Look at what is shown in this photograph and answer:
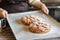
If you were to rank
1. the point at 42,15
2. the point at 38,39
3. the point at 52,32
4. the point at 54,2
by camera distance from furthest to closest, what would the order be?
the point at 54,2 < the point at 42,15 < the point at 52,32 < the point at 38,39

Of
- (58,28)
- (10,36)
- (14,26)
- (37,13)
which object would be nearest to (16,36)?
(10,36)

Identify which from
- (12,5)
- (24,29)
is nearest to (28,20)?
(24,29)

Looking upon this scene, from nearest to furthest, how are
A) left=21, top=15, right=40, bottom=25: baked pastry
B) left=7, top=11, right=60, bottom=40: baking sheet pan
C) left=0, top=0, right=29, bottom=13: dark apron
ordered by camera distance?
1. left=7, top=11, right=60, bottom=40: baking sheet pan
2. left=21, top=15, right=40, bottom=25: baked pastry
3. left=0, top=0, right=29, bottom=13: dark apron

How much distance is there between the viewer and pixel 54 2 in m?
1.85

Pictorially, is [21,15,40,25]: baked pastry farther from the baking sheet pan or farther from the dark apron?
the dark apron

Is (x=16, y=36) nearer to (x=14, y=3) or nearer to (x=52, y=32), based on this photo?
(x=52, y=32)

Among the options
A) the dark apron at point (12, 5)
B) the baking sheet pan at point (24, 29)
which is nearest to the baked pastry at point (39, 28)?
the baking sheet pan at point (24, 29)

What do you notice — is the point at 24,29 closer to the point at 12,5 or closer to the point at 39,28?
the point at 39,28

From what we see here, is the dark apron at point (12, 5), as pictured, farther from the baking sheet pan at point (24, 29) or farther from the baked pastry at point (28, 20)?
the baked pastry at point (28, 20)

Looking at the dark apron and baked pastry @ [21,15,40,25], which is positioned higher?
the dark apron

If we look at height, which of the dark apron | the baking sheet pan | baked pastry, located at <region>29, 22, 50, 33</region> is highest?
the dark apron

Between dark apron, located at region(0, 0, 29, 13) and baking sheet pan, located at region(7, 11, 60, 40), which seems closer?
baking sheet pan, located at region(7, 11, 60, 40)

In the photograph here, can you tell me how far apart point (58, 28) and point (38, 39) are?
24 centimetres

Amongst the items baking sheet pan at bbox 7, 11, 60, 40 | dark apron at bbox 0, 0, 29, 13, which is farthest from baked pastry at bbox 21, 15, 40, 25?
dark apron at bbox 0, 0, 29, 13
